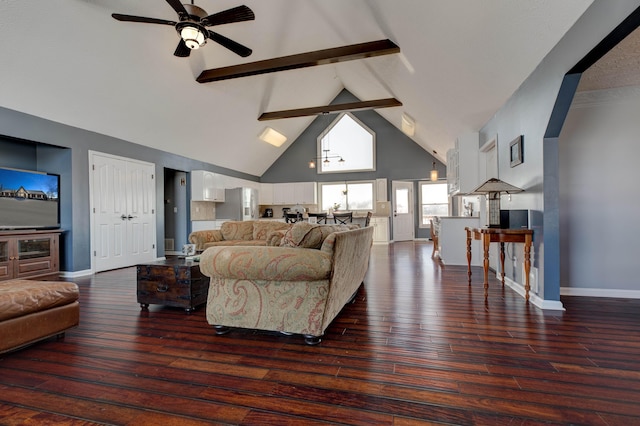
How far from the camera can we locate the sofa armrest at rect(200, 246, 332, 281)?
207 cm

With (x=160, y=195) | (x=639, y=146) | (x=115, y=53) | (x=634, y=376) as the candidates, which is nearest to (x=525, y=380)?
(x=634, y=376)

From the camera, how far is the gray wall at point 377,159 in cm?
1011

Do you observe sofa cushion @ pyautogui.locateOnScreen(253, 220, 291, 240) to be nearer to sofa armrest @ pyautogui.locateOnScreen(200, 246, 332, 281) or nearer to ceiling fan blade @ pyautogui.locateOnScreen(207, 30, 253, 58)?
ceiling fan blade @ pyautogui.locateOnScreen(207, 30, 253, 58)

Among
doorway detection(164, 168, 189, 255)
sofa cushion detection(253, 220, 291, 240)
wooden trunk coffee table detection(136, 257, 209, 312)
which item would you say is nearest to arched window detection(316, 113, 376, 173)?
doorway detection(164, 168, 189, 255)

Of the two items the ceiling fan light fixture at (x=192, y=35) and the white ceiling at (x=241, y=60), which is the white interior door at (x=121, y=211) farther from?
the ceiling fan light fixture at (x=192, y=35)

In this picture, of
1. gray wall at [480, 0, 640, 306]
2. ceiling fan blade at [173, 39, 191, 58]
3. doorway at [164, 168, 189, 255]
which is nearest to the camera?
gray wall at [480, 0, 640, 306]

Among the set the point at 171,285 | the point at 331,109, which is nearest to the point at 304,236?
the point at 171,285

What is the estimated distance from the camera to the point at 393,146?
10.3 m

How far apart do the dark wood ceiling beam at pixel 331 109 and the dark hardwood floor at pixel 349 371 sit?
564cm

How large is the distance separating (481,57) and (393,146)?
6.94 meters

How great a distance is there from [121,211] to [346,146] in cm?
714

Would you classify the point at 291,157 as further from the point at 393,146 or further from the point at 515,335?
the point at 515,335

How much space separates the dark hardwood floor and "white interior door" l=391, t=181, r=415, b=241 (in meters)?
7.46

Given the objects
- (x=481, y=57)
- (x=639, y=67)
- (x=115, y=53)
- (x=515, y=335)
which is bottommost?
(x=515, y=335)
